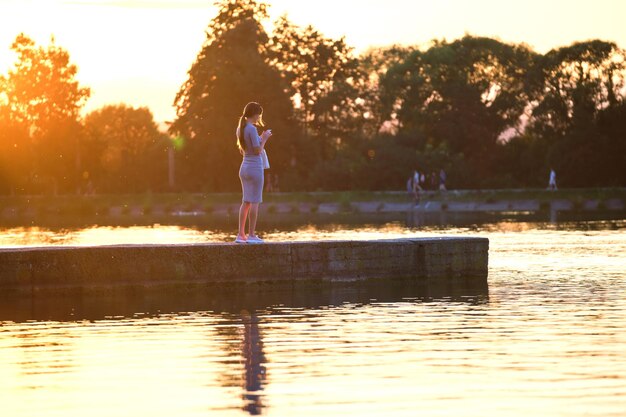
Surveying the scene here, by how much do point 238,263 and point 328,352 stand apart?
6777mm

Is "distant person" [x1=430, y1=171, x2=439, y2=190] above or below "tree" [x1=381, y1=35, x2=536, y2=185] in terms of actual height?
below

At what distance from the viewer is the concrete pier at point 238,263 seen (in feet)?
57.7

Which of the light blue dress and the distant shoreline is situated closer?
the light blue dress

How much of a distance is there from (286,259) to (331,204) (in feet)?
165

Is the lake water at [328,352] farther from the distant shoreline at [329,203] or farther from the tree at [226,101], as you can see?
the tree at [226,101]

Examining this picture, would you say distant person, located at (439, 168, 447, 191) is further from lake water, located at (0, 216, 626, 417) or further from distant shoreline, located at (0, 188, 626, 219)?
lake water, located at (0, 216, 626, 417)

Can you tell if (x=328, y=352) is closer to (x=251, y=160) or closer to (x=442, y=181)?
(x=251, y=160)

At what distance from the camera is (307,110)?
96375mm

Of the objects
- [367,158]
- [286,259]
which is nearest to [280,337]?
[286,259]

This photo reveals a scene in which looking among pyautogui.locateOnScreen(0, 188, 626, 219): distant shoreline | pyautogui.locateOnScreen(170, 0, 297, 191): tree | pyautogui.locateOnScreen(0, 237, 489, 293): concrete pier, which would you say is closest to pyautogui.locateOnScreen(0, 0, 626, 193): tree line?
pyautogui.locateOnScreen(170, 0, 297, 191): tree

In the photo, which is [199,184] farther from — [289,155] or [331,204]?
[331,204]

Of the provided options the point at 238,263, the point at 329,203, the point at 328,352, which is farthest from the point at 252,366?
the point at 329,203

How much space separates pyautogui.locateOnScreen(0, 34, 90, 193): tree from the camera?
8869 cm

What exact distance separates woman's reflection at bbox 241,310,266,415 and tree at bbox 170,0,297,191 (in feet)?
232
